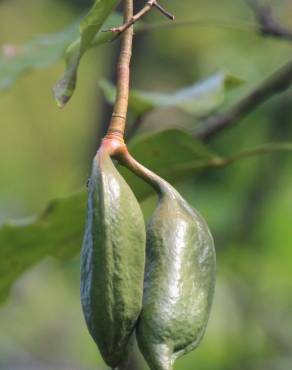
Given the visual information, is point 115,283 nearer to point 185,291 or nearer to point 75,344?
point 185,291

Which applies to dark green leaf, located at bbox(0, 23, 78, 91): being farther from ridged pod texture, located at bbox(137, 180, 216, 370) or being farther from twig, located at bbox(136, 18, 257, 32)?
ridged pod texture, located at bbox(137, 180, 216, 370)

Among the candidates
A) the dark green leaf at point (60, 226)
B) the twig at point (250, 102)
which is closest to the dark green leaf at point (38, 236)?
the dark green leaf at point (60, 226)

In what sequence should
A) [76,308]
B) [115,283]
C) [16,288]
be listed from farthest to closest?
[76,308] → [16,288] → [115,283]

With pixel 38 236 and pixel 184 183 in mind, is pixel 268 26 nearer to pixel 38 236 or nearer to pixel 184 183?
pixel 38 236

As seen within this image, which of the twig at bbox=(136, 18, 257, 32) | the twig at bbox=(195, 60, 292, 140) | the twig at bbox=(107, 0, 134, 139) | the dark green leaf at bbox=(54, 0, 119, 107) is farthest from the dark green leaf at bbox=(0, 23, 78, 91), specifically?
the twig at bbox=(107, 0, 134, 139)

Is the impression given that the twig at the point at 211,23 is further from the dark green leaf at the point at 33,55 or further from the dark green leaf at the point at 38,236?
the dark green leaf at the point at 38,236

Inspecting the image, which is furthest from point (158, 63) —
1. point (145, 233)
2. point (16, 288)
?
point (145, 233)

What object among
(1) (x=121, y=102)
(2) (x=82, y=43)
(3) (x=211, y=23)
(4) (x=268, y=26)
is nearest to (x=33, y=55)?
(3) (x=211, y=23)
